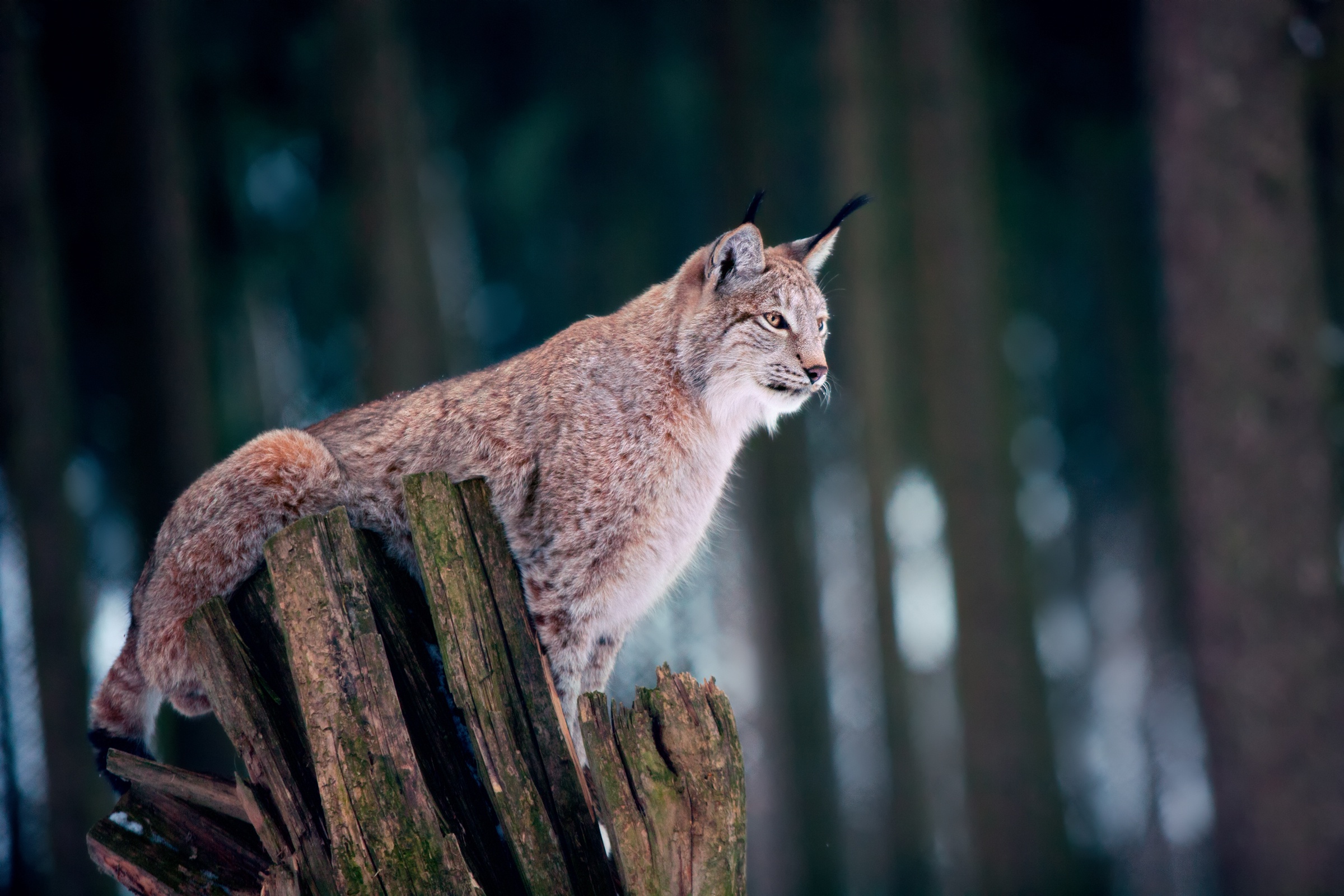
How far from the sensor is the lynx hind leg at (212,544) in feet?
15.1

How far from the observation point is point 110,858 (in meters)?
4.13

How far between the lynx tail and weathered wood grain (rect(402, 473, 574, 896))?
165 cm

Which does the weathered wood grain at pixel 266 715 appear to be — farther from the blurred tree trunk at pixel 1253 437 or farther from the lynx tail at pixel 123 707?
the blurred tree trunk at pixel 1253 437

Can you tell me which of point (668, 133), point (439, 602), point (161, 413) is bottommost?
point (439, 602)

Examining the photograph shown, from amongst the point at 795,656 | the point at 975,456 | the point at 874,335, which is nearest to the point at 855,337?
the point at 874,335

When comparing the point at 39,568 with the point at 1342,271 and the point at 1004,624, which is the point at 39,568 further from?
the point at 1342,271

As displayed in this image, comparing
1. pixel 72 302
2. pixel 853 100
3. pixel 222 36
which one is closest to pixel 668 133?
pixel 853 100

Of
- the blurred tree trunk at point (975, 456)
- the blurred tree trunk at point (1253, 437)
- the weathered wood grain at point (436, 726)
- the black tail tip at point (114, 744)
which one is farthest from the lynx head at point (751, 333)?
the blurred tree trunk at point (975, 456)

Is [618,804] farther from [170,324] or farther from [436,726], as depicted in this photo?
[170,324]

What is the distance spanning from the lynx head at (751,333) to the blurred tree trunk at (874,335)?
278 inches

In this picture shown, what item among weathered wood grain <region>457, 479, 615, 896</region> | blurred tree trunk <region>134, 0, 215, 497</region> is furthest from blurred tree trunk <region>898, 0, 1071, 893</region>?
blurred tree trunk <region>134, 0, 215, 497</region>

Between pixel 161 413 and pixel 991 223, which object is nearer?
pixel 161 413

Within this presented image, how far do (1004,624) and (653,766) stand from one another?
7277 millimetres

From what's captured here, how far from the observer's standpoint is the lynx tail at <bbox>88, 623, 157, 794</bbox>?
475cm
